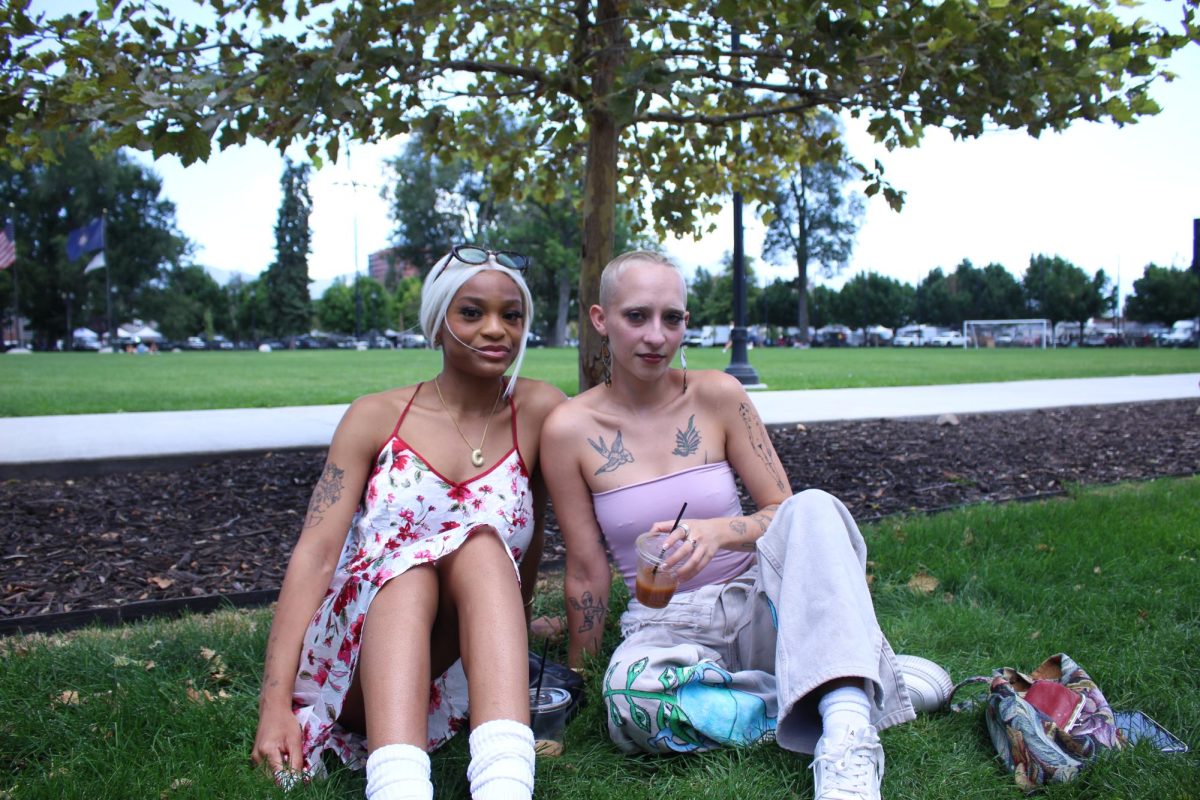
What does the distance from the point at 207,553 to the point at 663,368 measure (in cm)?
299

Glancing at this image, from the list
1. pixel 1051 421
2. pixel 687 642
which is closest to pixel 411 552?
pixel 687 642

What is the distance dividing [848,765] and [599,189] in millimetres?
3877

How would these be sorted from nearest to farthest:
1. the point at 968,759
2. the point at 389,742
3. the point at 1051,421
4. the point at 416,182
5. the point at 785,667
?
1. the point at 389,742
2. the point at 785,667
3. the point at 968,759
4. the point at 1051,421
5. the point at 416,182

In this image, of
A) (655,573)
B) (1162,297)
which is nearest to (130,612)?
(655,573)

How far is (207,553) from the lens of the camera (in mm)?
4637

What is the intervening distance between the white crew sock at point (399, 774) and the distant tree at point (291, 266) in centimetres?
8708

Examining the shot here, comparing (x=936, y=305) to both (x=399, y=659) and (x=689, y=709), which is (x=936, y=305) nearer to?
(x=689, y=709)

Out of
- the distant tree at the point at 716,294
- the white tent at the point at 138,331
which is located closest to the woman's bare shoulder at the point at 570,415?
the distant tree at the point at 716,294

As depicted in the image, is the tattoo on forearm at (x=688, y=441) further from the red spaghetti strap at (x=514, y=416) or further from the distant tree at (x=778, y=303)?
the distant tree at (x=778, y=303)

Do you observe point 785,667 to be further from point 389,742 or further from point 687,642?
point 389,742

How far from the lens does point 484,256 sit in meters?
2.65

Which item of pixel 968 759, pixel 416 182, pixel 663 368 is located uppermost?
pixel 416 182

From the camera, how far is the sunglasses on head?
263 cm

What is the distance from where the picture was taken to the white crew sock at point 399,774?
190 cm
